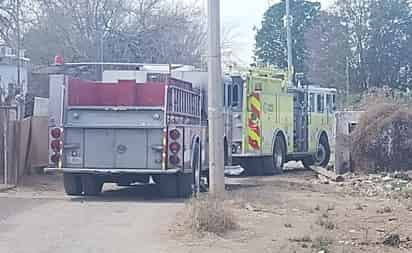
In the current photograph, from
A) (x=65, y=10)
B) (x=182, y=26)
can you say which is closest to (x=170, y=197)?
(x=65, y=10)

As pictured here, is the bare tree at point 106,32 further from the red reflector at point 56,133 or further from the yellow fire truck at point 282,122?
the red reflector at point 56,133

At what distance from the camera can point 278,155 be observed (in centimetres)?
2862

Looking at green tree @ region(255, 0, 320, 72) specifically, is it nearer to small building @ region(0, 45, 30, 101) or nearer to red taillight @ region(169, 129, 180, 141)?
small building @ region(0, 45, 30, 101)

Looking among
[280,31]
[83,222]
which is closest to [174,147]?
[83,222]

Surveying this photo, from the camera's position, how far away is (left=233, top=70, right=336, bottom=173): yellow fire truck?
86.5 ft

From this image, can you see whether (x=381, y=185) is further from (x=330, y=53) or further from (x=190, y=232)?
(x=330, y=53)

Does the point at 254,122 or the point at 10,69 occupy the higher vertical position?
the point at 10,69

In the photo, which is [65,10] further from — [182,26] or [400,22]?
[400,22]

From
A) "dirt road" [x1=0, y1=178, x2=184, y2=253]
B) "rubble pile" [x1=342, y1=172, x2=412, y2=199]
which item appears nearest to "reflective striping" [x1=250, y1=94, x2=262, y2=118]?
"rubble pile" [x1=342, y1=172, x2=412, y2=199]

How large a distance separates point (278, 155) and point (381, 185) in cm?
628

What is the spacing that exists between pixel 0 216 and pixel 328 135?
1887cm

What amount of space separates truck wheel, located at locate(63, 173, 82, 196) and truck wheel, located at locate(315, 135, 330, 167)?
13806mm

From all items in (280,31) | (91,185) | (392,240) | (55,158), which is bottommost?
(392,240)

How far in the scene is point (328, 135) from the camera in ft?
110
